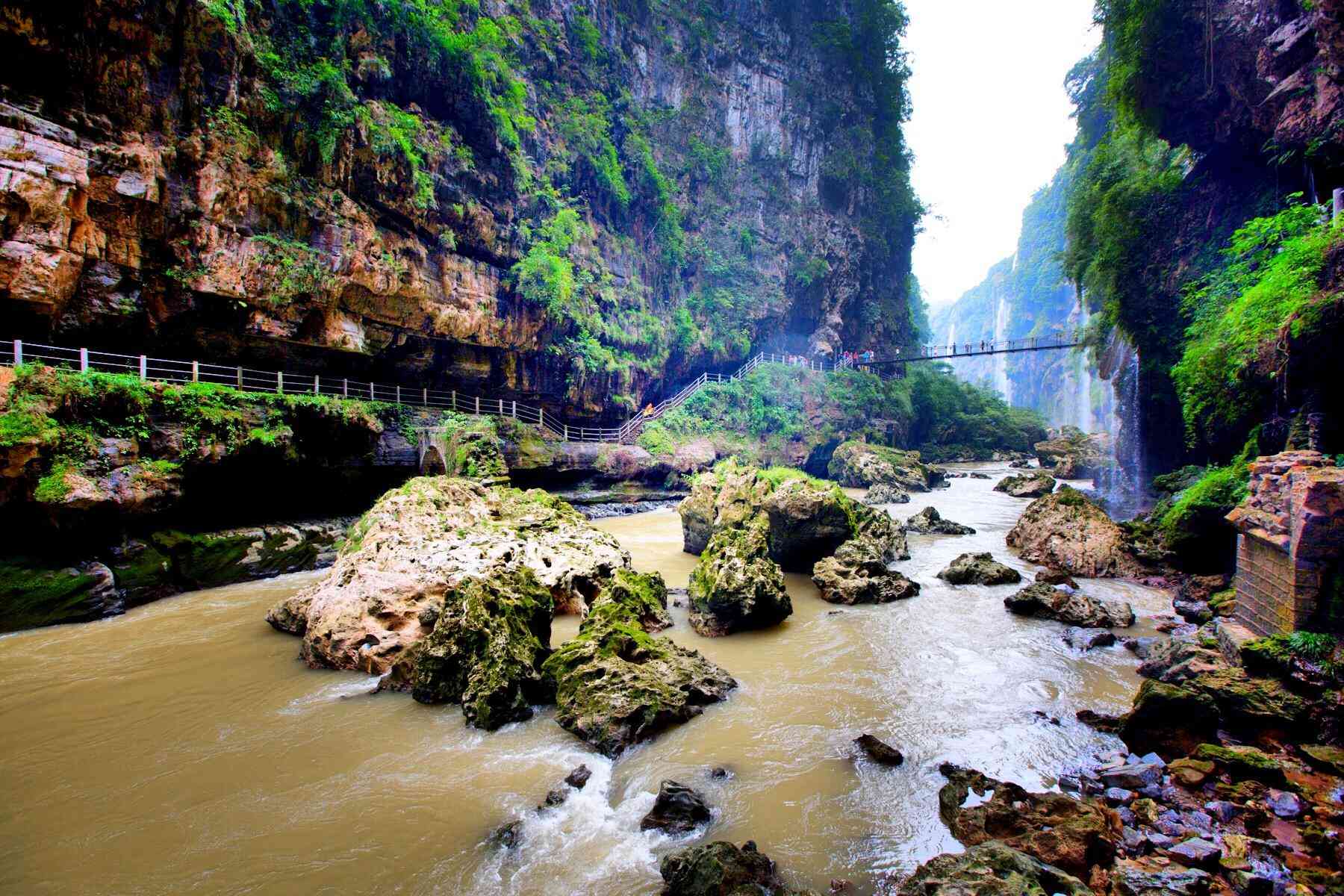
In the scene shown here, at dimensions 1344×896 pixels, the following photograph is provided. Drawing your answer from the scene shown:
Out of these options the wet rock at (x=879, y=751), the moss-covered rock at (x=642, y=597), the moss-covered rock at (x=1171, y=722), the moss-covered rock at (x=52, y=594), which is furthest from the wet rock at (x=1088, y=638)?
the moss-covered rock at (x=52, y=594)

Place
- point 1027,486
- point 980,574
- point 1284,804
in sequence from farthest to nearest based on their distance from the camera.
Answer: point 1027,486
point 980,574
point 1284,804

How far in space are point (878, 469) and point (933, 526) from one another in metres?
11.0

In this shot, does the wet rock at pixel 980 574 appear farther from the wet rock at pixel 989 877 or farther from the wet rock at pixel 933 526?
the wet rock at pixel 989 877

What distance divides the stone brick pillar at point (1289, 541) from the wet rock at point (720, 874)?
6.09m

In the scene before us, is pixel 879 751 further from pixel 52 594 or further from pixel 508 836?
pixel 52 594

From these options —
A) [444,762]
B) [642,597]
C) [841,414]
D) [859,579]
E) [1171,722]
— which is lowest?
[444,762]

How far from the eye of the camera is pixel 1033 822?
353cm

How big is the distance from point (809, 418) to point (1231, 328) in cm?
2086

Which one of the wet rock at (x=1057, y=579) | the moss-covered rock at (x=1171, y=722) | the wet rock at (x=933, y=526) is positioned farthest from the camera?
the wet rock at (x=933, y=526)

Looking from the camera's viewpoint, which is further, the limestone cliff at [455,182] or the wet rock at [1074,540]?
the limestone cliff at [455,182]

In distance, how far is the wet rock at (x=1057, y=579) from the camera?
384 inches

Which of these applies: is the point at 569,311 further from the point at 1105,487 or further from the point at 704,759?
the point at 1105,487

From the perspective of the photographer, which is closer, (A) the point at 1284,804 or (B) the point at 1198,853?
(B) the point at 1198,853

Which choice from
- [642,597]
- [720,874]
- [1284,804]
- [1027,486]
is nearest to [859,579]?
[642,597]
